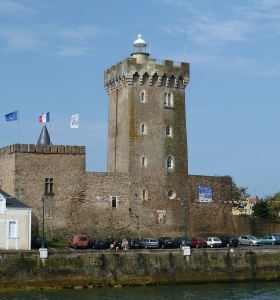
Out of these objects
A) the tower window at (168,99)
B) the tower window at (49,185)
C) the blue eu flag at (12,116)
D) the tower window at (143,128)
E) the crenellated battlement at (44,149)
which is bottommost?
the tower window at (49,185)

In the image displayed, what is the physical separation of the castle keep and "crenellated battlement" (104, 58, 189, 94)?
0.09 m

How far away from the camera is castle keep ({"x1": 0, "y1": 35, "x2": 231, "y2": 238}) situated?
65375 millimetres

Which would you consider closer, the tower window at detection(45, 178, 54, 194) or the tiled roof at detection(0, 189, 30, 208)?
the tiled roof at detection(0, 189, 30, 208)

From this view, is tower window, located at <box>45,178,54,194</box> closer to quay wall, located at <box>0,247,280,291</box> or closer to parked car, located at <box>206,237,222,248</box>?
quay wall, located at <box>0,247,280,291</box>

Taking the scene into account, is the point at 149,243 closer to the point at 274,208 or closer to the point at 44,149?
the point at 44,149

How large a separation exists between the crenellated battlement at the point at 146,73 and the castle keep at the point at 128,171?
3.5 inches

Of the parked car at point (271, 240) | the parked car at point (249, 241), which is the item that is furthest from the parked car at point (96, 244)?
the parked car at point (271, 240)

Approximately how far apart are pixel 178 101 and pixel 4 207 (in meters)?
22.5

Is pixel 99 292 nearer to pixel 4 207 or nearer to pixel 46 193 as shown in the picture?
pixel 4 207

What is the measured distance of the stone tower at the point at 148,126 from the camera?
69.8 meters

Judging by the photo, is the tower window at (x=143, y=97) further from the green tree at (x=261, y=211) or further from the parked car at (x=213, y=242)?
the green tree at (x=261, y=211)

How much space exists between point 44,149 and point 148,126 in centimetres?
1002

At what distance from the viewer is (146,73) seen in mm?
71062

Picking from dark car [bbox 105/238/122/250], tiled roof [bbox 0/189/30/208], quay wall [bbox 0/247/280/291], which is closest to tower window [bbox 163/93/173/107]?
dark car [bbox 105/238/122/250]
